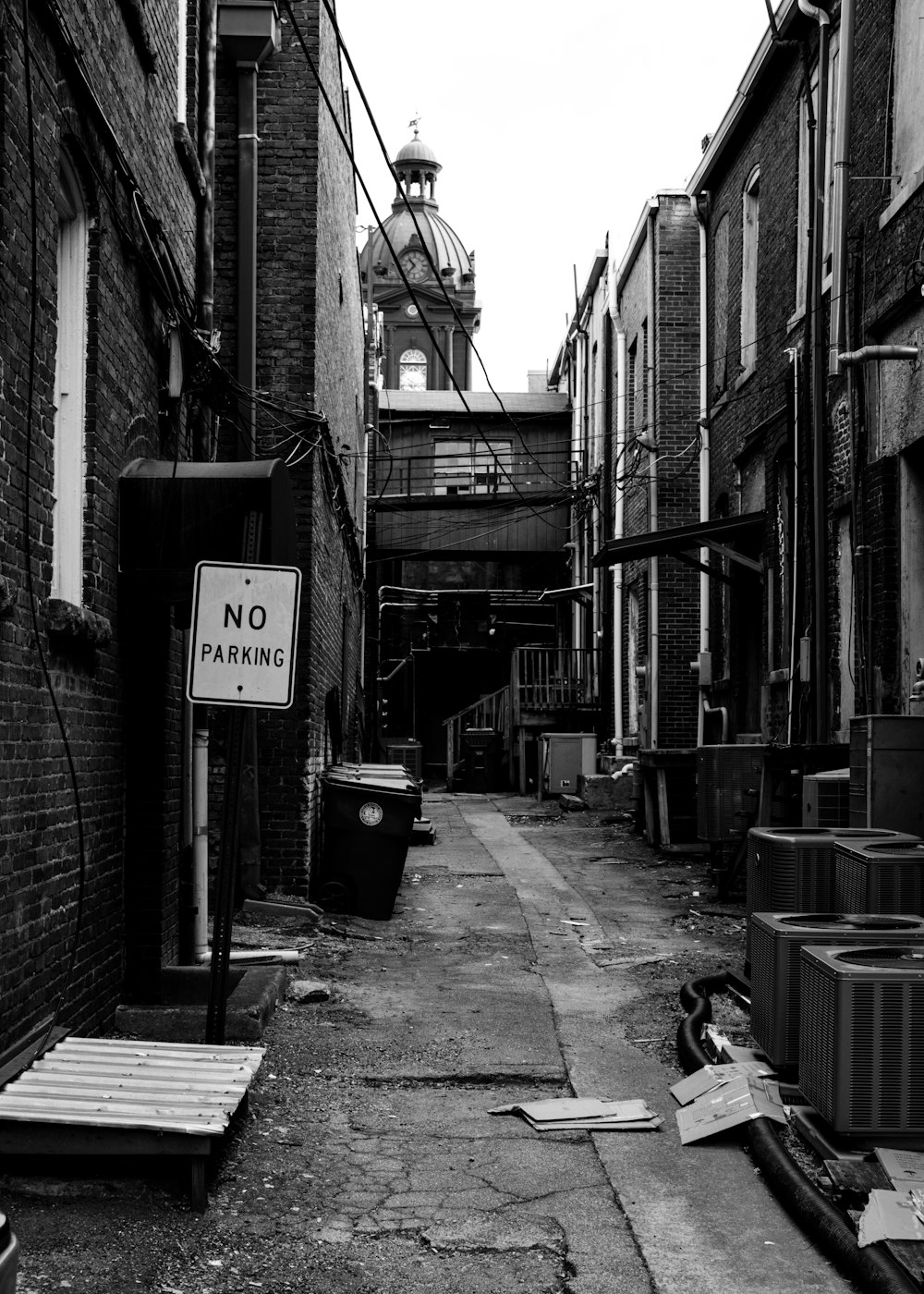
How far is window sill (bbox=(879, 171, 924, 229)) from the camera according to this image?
393 inches

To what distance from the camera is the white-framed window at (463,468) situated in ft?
121

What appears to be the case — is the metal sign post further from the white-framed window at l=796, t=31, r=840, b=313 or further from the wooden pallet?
the white-framed window at l=796, t=31, r=840, b=313

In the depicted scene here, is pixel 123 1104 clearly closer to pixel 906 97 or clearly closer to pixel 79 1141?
pixel 79 1141

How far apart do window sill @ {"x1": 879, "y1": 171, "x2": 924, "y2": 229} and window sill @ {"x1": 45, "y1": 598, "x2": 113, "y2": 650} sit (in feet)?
22.4

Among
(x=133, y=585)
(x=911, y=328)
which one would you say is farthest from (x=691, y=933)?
(x=133, y=585)

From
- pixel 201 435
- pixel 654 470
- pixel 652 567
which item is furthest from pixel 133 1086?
pixel 654 470

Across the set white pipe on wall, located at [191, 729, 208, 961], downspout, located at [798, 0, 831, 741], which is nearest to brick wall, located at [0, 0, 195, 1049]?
white pipe on wall, located at [191, 729, 208, 961]

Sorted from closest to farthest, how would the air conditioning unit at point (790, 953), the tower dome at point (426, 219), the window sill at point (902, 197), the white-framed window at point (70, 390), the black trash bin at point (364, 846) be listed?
A: the air conditioning unit at point (790, 953)
the white-framed window at point (70, 390)
the window sill at point (902, 197)
the black trash bin at point (364, 846)
the tower dome at point (426, 219)

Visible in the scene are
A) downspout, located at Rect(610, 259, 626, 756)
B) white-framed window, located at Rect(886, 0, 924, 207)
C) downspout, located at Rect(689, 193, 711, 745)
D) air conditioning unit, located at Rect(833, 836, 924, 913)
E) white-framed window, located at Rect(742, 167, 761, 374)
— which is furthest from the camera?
downspout, located at Rect(610, 259, 626, 756)

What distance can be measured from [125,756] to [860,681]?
620 cm

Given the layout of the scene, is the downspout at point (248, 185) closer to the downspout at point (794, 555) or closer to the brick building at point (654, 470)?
the downspout at point (794, 555)

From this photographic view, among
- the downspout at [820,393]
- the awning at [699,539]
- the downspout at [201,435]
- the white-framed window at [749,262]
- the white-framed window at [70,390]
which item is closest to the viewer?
the white-framed window at [70,390]

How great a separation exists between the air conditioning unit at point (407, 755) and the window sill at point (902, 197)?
20.1 m

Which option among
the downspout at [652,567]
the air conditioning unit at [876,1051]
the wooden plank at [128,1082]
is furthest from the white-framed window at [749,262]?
the wooden plank at [128,1082]
